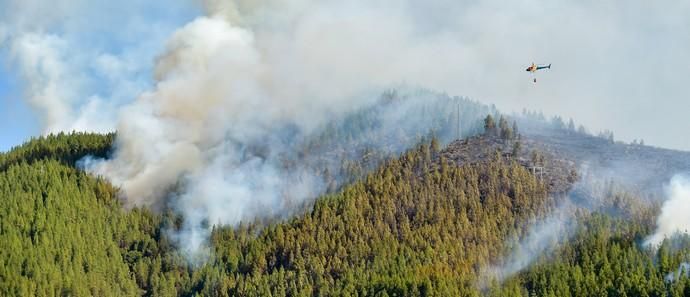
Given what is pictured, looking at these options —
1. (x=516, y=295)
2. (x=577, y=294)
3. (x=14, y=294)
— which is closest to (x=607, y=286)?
(x=577, y=294)

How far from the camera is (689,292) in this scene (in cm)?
19188

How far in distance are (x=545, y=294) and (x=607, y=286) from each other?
1282 cm

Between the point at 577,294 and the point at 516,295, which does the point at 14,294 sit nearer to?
the point at 516,295

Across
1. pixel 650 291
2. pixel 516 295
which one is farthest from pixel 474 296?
pixel 650 291

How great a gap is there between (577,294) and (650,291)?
1440 cm

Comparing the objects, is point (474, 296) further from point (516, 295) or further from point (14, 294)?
point (14, 294)

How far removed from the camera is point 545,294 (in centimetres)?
19925

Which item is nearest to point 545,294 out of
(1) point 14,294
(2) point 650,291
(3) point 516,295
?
(3) point 516,295

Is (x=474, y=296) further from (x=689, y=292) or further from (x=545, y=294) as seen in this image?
(x=689, y=292)

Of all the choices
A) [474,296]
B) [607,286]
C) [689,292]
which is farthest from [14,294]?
[689,292]

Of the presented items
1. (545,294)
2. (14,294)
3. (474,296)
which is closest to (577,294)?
(545,294)

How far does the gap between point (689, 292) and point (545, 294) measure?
2802cm

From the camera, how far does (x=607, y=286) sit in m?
199

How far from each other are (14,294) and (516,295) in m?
103
